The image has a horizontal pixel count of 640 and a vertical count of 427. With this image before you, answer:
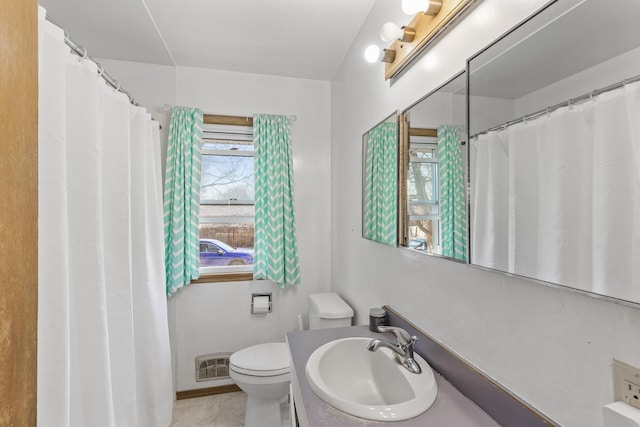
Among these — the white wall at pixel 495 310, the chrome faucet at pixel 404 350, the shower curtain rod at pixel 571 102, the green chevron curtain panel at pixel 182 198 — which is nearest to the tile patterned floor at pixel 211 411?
the green chevron curtain panel at pixel 182 198

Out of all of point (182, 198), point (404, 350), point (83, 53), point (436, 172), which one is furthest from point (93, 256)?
point (436, 172)

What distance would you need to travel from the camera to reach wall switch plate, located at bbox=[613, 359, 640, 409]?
50cm

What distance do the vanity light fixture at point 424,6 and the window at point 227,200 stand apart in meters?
1.59

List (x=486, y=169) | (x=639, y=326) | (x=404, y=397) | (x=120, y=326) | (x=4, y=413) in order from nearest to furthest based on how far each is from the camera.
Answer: (x=4, y=413), (x=639, y=326), (x=486, y=169), (x=404, y=397), (x=120, y=326)

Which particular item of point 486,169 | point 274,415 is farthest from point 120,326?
point 486,169

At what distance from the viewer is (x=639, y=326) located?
0.50 m

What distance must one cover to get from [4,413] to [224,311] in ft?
6.50

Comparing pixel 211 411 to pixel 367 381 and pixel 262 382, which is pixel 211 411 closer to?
pixel 262 382

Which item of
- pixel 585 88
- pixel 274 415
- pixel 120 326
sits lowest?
pixel 274 415

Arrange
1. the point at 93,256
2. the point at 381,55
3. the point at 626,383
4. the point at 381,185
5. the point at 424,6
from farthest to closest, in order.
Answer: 1. the point at 381,185
2. the point at 381,55
3. the point at 93,256
4. the point at 424,6
5. the point at 626,383

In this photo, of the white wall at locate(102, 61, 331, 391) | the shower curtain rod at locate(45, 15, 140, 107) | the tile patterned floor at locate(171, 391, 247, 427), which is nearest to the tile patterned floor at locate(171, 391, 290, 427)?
the tile patterned floor at locate(171, 391, 247, 427)

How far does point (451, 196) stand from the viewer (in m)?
0.97

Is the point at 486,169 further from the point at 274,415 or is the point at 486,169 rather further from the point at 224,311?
the point at 224,311

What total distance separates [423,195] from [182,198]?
170 centimetres
